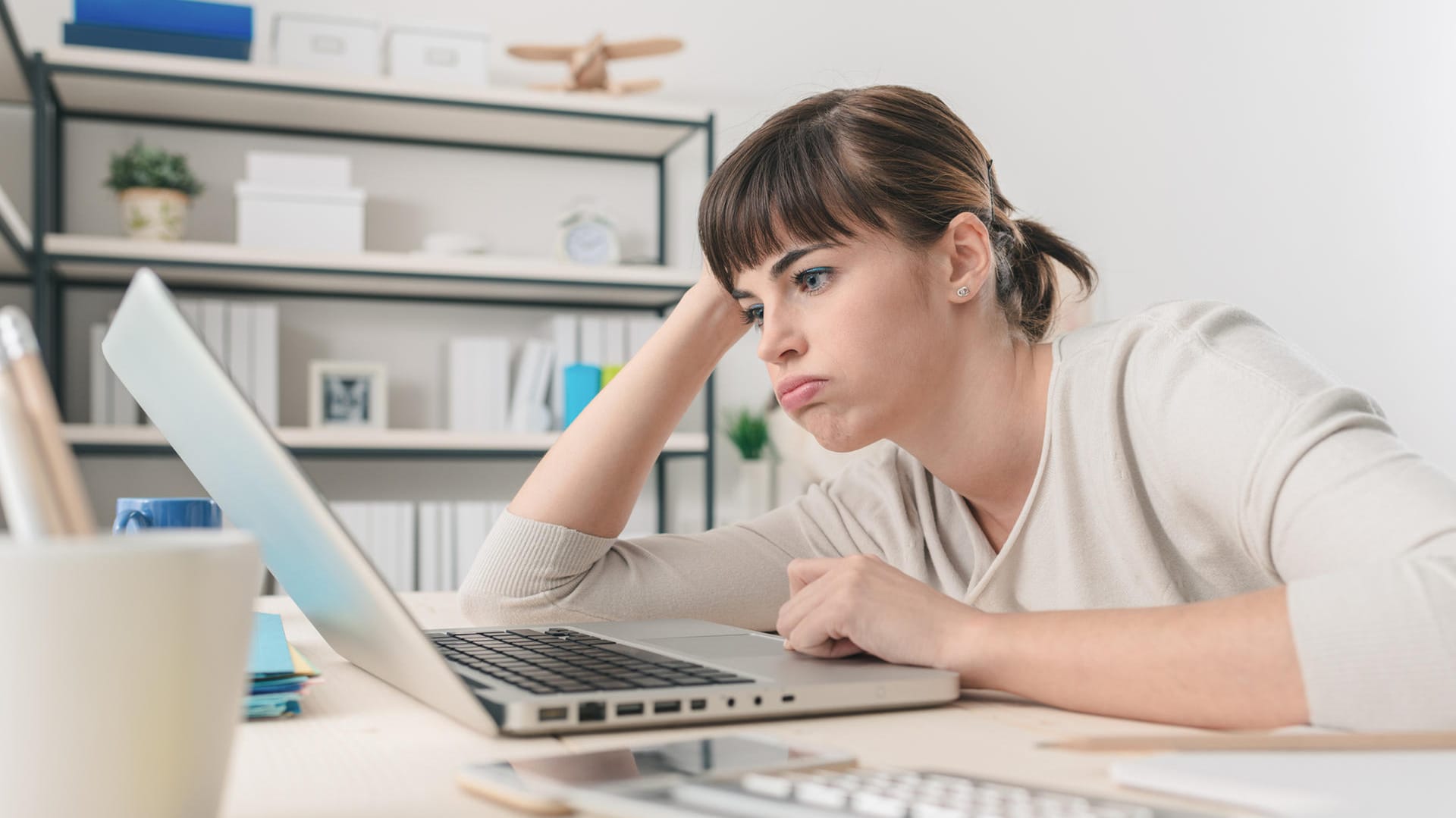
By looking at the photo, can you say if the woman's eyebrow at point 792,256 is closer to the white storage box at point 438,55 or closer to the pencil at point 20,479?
the pencil at point 20,479

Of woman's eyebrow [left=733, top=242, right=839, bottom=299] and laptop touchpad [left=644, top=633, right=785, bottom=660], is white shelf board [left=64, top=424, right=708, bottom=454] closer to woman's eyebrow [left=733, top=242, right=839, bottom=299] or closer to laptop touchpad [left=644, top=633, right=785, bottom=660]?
woman's eyebrow [left=733, top=242, right=839, bottom=299]

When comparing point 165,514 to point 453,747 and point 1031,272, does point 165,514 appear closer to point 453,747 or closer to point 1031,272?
point 453,747

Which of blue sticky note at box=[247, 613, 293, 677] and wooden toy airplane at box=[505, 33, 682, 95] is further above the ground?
wooden toy airplane at box=[505, 33, 682, 95]

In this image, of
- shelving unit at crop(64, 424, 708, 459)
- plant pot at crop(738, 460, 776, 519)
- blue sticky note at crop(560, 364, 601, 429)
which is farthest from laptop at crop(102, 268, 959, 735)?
plant pot at crop(738, 460, 776, 519)

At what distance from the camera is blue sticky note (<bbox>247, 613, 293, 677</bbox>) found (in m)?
0.64

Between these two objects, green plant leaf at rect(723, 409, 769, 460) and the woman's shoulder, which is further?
green plant leaf at rect(723, 409, 769, 460)

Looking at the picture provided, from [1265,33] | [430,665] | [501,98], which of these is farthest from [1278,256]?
[430,665]

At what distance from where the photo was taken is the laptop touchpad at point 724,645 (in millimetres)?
741

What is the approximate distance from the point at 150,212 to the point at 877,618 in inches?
92.8

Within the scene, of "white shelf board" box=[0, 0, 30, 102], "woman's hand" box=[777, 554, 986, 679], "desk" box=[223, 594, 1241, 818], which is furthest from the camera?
"white shelf board" box=[0, 0, 30, 102]

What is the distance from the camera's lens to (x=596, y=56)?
2.85m

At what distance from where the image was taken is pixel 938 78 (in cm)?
348

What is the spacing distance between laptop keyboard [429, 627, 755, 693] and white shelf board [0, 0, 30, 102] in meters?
1.90

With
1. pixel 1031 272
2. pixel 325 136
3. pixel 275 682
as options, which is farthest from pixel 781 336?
pixel 325 136
